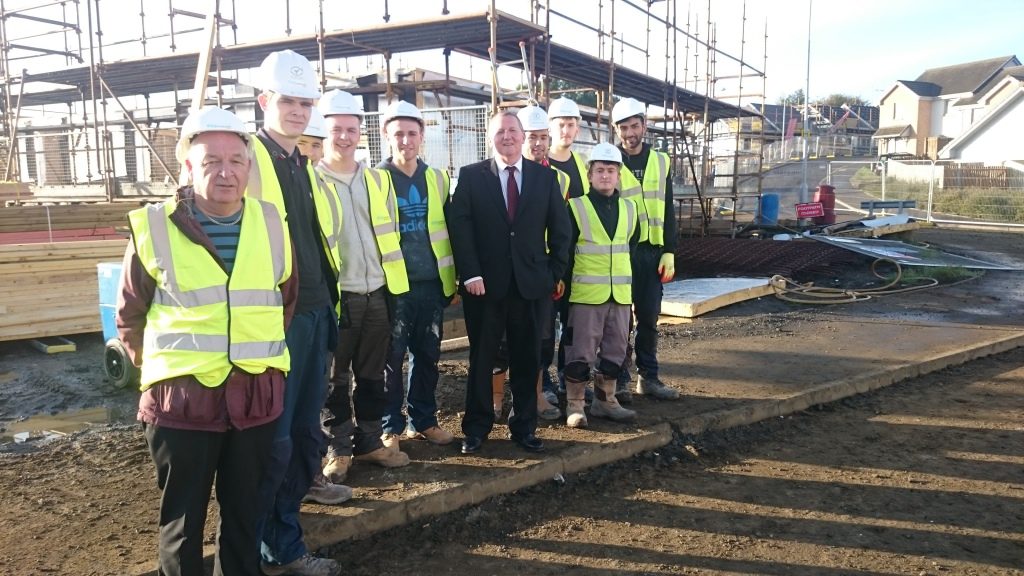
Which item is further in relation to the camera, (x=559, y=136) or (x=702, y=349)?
(x=702, y=349)

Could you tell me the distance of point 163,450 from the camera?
2674 millimetres

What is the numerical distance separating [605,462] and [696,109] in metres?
18.6

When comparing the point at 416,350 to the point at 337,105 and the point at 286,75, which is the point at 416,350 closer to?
the point at 337,105

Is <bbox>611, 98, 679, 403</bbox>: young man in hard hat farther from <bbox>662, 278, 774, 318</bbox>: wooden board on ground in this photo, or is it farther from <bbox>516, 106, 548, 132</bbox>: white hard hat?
<bbox>662, 278, 774, 318</bbox>: wooden board on ground

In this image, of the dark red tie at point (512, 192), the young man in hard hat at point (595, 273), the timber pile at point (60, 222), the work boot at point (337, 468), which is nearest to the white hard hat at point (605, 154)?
the young man in hard hat at point (595, 273)

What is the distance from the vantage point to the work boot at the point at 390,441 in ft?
14.2

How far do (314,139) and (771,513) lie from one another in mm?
3201

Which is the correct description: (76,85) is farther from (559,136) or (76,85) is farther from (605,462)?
(605,462)

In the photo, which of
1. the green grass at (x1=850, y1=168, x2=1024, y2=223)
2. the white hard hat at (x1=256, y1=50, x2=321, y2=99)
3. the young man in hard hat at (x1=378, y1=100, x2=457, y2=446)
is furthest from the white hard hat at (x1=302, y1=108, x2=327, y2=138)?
the green grass at (x1=850, y1=168, x2=1024, y2=223)

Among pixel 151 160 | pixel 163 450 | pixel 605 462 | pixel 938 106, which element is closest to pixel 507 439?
pixel 605 462

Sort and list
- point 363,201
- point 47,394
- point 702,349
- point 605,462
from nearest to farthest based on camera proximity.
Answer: point 363,201, point 605,462, point 47,394, point 702,349

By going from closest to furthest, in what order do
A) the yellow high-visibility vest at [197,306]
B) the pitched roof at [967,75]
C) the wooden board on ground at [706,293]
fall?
1. the yellow high-visibility vest at [197,306]
2. the wooden board on ground at [706,293]
3. the pitched roof at [967,75]

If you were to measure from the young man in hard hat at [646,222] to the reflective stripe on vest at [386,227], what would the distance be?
2.03m

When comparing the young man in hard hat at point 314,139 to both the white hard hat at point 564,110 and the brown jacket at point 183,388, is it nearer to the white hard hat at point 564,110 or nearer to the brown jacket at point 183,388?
the brown jacket at point 183,388
